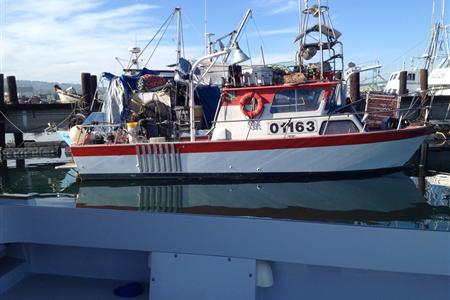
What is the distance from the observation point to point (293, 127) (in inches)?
375

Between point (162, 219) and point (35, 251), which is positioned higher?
point (162, 219)

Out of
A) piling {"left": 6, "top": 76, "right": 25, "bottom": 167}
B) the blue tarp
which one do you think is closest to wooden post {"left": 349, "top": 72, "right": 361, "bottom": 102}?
the blue tarp

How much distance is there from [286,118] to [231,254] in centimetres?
→ 793

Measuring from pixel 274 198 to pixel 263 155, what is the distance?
1.31m

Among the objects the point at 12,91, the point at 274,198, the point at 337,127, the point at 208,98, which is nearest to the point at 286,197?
the point at 274,198

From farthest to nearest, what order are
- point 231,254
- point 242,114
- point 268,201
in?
point 242,114 < point 268,201 < point 231,254

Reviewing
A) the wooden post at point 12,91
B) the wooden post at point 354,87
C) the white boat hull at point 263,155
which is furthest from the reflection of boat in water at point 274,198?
the wooden post at point 12,91

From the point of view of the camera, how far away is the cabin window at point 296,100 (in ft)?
31.4

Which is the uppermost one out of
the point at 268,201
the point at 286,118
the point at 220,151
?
the point at 286,118

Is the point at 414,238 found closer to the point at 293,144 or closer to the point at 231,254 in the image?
the point at 231,254

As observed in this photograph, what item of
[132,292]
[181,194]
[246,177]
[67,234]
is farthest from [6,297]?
[246,177]

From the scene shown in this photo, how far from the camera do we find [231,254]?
178cm

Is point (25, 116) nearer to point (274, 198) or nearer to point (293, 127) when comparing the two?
point (293, 127)

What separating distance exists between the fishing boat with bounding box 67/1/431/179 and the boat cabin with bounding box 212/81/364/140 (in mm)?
23
